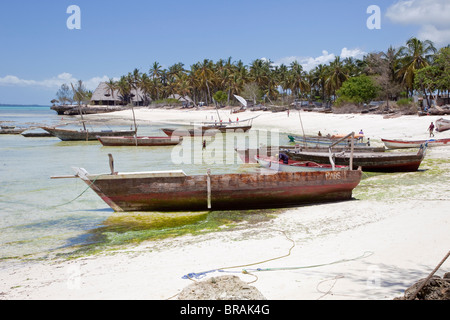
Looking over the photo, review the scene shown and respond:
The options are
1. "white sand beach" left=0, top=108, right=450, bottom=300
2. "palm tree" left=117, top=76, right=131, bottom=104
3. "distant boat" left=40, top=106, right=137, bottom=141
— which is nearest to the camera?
"white sand beach" left=0, top=108, right=450, bottom=300

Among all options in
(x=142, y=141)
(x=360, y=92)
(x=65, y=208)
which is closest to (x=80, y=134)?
(x=142, y=141)

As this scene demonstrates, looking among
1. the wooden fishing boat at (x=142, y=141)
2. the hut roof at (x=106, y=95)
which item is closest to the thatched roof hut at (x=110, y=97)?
the hut roof at (x=106, y=95)

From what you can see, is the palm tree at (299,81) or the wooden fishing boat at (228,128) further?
the palm tree at (299,81)

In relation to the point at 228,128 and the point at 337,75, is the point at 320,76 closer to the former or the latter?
the point at 337,75

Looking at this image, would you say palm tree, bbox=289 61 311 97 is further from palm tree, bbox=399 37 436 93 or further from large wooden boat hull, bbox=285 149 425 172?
large wooden boat hull, bbox=285 149 425 172

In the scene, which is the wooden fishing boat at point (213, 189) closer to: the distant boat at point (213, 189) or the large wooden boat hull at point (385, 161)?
the distant boat at point (213, 189)

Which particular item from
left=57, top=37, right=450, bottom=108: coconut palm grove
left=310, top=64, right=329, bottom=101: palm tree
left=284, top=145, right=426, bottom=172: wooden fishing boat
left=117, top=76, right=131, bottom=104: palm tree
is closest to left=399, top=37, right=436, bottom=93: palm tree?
left=57, top=37, right=450, bottom=108: coconut palm grove

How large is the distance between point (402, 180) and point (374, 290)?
11.1 meters

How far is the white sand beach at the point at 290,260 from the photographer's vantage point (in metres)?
5.42

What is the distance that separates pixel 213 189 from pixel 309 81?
2635 inches

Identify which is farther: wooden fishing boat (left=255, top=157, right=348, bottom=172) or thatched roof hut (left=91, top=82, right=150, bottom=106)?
thatched roof hut (left=91, top=82, right=150, bottom=106)

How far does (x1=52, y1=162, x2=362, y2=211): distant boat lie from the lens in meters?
Answer: 10.8

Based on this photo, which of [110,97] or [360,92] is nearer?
[360,92]

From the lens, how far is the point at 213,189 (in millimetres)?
11055
